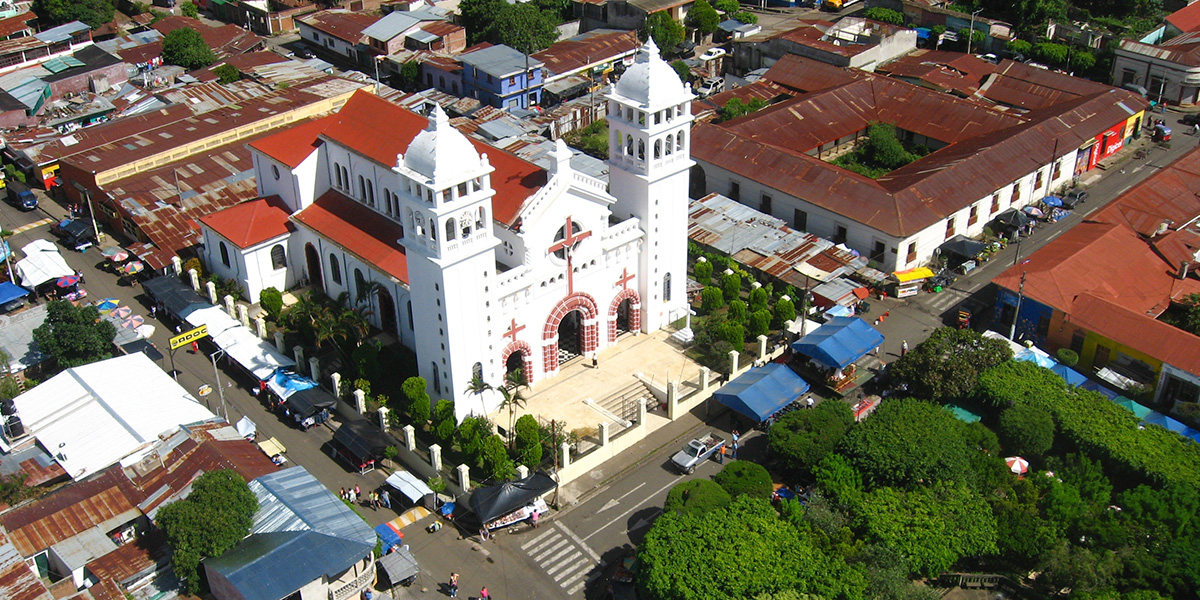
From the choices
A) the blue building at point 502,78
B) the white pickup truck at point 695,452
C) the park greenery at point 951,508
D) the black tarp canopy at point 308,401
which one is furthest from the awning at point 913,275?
the blue building at point 502,78

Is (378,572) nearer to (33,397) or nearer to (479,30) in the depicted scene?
(33,397)

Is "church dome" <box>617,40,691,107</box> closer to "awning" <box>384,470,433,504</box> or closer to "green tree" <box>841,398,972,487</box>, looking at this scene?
"green tree" <box>841,398,972,487</box>

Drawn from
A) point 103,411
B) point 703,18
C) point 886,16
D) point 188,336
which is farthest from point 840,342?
point 886,16

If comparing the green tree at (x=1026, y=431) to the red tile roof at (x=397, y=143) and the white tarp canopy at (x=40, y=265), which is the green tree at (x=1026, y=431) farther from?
the white tarp canopy at (x=40, y=265)

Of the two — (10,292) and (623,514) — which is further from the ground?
(10,292)

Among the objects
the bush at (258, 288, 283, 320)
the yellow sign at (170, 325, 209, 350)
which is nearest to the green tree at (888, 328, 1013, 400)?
the bush at (258, 288, 283, 320)

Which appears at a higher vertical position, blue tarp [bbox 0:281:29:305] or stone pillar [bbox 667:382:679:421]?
blue tarp [bbox 0:281:29:305]

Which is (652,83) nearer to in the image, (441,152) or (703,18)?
(441,152)
